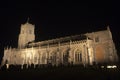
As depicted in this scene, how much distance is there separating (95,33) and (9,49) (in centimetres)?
4054

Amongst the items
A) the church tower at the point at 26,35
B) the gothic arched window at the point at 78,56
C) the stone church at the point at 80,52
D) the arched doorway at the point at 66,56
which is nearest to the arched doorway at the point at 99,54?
the stone church at the point at 80,52

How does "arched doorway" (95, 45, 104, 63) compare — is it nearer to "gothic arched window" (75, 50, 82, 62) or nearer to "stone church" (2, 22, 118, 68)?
"stone church" (2, 22, 118, 68)

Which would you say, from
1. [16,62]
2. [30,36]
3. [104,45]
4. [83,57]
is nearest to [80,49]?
[83,57]

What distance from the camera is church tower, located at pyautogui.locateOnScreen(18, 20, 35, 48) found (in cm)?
6756

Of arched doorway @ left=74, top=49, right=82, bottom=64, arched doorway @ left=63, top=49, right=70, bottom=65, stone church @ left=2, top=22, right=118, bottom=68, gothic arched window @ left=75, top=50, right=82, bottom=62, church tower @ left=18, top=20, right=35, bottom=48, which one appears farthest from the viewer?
church tower @ left=18, top=20, right=35, bottom=48

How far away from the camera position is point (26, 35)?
2704 inches

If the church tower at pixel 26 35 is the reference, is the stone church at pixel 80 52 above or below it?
below

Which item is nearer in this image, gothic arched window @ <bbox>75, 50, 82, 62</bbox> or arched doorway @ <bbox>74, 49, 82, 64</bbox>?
arched doorway @ <bbox>74, 49, 82, 64</bbox>

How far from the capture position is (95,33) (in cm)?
4769

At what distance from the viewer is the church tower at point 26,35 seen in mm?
67562

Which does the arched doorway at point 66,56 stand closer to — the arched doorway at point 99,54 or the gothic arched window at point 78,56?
the gothic arched window at point 78,56

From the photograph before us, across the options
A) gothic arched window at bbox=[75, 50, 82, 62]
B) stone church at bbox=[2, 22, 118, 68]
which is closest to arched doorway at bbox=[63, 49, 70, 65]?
stone church at bbox=[2, 22, 118, 68]

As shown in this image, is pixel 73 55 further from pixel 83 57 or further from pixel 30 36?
pixel 30 36

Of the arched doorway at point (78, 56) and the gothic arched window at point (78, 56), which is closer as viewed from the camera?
the arched doorway at point (78, 56)
